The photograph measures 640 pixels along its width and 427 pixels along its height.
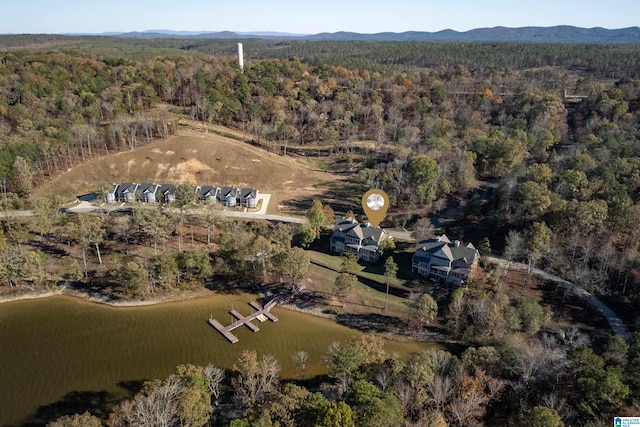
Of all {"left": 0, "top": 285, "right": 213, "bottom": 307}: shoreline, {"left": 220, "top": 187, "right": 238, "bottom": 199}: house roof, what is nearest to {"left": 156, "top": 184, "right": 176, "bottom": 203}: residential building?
{"left": 220, "top": 187, "right": 238, "bottom": 199}: house roof

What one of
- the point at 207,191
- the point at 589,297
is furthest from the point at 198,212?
the point at 589,297

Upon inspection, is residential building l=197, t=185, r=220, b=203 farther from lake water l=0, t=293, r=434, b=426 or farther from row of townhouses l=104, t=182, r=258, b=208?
lake water l=0, t=293, r=434, b=426

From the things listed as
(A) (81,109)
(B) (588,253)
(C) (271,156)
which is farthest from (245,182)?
(B) (588,253)

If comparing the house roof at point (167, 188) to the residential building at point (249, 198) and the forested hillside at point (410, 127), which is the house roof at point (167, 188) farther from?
the forested hillside at point (410, 127)

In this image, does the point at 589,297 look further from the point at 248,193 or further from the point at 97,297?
the point at 97,297

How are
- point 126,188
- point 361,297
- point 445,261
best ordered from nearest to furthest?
1. point 361,297
2. point 445,261
3. point 126,188
